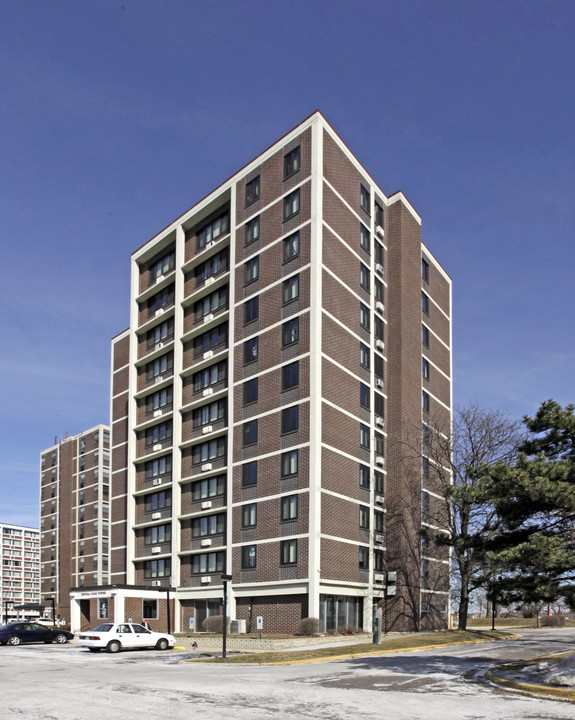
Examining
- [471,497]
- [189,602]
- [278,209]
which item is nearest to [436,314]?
[278,209]

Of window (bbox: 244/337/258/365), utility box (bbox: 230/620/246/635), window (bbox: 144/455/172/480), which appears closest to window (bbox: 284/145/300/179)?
window (bbox: 244/337/258/365)

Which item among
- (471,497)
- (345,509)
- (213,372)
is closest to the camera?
(471,497)

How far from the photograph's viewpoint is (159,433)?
198 feet

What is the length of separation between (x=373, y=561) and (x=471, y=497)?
28.6 meters

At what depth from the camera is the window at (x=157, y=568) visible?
2205 inches

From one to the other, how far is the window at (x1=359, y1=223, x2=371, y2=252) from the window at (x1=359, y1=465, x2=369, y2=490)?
1515cm

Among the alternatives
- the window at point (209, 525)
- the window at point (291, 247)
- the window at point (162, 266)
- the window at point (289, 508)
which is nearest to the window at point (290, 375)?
the window at point (289, 508)

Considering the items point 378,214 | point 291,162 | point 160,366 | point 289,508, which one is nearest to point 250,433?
point 289,508

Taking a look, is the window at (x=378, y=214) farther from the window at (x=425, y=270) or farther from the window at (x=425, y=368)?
the window at (x=425, y=368)

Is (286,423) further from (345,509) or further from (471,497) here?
(471,497)

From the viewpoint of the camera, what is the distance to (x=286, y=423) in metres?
46.5

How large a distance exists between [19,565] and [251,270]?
5767 inches

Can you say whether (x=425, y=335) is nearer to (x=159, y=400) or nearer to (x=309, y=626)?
(x=159, y=400)

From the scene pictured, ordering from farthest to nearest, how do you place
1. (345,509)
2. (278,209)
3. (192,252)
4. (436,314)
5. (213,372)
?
(436,314), (192,252), (213,372), (278,209), (345,509)
